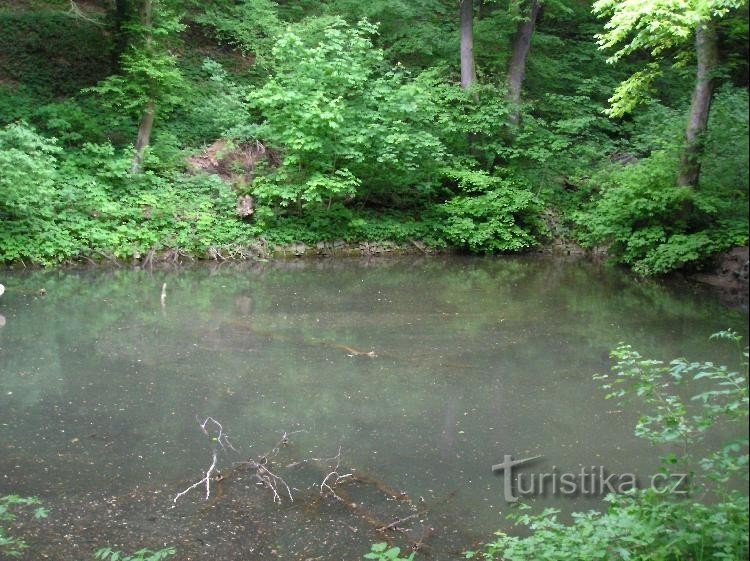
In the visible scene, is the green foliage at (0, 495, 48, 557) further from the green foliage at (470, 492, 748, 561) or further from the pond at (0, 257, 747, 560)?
the green foliage at (470, 492, 748, 561)

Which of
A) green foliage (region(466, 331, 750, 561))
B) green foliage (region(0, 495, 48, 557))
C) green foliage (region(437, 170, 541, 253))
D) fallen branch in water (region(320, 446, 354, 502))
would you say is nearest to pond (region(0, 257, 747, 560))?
fallen branch in water (region(320, 446, 354, 502))

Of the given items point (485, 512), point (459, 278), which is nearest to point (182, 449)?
point (485, 512)

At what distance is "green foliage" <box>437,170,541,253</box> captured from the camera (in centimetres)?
1484

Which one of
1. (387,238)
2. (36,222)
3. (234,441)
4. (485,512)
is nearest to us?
(485,512)

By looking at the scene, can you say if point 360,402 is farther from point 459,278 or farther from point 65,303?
point 459,278

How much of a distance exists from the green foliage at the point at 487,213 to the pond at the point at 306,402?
3.15 meters

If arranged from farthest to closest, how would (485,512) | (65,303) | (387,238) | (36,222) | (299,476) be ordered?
(387,238) → (36,222) → (65,303) → (299,476) → (485,512)

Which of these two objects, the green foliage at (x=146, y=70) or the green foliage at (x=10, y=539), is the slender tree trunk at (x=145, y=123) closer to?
the green foliage at (x=146, y=70)

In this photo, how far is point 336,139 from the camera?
14297 mm

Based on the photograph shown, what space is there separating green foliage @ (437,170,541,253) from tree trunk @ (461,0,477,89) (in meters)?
2.31

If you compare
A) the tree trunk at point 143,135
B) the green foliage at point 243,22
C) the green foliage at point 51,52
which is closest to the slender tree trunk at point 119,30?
the green foliage at point 51,52

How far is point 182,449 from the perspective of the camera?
565 centimetres

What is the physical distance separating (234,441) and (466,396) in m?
2.31

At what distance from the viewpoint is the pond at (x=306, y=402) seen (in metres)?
4.71
